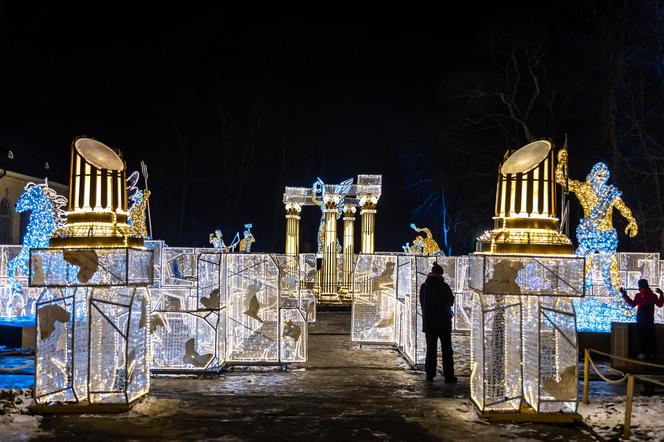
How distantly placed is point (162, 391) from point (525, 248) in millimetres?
5286

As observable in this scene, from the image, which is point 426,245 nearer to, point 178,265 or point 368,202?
point 368,202

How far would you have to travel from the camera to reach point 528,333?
8.32 metres

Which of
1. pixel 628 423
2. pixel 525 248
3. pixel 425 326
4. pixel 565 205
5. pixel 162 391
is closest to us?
A: pixel 628 423

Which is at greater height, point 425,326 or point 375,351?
point 425,326

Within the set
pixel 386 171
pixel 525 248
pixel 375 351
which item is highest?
pixel 386 171

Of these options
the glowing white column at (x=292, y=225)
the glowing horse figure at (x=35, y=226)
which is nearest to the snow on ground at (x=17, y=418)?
the glowing horse figure at (x=35, y=226)

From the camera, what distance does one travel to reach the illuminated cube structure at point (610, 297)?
14695 mm

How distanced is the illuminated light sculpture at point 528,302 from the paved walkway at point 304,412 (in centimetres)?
48

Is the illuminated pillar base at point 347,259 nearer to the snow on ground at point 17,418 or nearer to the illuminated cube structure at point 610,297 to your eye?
the illuminated cube structure at point 610,297

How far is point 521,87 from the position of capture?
1210 inches

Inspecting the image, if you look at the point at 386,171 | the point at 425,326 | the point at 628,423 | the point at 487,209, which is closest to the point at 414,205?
the point at 386,171

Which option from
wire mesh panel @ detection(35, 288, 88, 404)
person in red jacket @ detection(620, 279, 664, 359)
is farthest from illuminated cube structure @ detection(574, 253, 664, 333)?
wire mesh panel @ detection(35, 288, 88, 404)

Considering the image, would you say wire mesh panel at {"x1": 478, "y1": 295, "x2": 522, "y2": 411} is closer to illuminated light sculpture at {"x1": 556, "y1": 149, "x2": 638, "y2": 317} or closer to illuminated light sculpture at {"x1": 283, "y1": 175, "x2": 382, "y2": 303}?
illuminated light sculpture at {"x1": 556, "y1": 149, "x2": 638, "y2": 317}

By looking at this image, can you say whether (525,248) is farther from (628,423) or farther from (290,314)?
(290,314)
